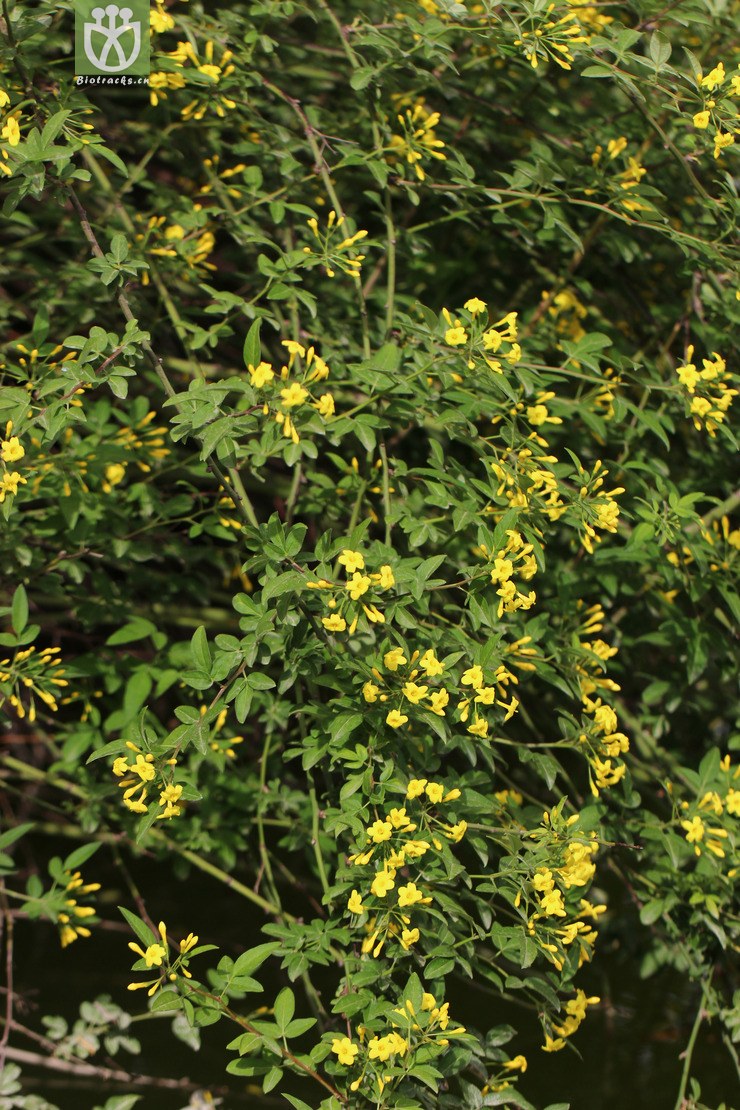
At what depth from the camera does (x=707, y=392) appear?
201cm

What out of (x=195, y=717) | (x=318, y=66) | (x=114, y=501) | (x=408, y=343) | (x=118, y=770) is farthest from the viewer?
(x=318, y=66)

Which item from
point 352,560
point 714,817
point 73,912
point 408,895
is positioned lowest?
point 73,912

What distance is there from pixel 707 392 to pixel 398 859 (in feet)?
2.99

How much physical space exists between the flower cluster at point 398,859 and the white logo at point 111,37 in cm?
129

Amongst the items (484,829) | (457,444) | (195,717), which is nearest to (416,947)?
(484,829)

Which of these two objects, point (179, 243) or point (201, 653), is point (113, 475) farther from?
point (201, 653)

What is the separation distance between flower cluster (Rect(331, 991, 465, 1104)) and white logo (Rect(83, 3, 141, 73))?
5.03 feet

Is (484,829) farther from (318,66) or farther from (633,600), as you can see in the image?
(318,66)

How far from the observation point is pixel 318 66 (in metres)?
2.64

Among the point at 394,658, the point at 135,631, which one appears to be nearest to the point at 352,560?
the point at 394,658

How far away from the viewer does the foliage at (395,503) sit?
168 cm

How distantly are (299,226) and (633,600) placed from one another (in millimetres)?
964

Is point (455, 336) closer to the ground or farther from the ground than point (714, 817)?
farther from the ground

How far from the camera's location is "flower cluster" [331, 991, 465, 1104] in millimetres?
1582
